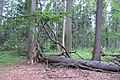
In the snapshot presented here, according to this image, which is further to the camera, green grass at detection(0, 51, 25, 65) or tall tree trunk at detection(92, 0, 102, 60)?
green grass at detection(0, 51, 25, 65)

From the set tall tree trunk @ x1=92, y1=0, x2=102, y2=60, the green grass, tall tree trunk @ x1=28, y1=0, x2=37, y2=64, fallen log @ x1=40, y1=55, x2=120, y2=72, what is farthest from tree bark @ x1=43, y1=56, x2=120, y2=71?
the green grass

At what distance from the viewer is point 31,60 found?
464 inches

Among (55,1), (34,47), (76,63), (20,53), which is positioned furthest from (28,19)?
(55,1)

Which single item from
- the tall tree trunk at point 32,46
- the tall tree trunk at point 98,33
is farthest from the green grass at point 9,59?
the tall tree trunk at point 98,33

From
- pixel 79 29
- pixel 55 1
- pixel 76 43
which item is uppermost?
pixel 55 1

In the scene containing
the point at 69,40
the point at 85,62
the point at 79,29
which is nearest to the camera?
the point at 85,62

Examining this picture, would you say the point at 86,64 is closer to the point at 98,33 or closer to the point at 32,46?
the point at 98,33

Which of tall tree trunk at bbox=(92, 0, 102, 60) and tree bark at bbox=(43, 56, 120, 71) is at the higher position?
tall tree trunk at bbox=(92, 0, 102, 60)

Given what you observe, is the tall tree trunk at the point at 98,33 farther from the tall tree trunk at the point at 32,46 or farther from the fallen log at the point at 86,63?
the tall tree trunk at the point at 32,46

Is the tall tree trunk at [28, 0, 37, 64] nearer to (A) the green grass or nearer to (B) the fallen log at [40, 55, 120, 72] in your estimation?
(B) the fallen log at [40, 55, 120, 72]

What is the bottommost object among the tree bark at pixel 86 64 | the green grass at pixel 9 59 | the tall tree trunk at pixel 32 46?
the green grass at pixel 9 59

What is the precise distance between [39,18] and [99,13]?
361 centimetres

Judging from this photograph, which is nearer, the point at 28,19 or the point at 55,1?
the point at 28,19

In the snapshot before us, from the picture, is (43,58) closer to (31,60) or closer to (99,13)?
(31,60)
